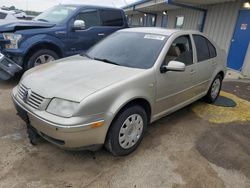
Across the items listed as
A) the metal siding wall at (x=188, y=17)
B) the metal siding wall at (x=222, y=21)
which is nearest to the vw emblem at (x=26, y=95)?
the metal siding wall at (x=222, y=21)

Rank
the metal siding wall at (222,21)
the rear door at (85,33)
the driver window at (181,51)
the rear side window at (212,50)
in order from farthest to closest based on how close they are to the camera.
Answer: the metal siding wall at (222,21)
the rear door at (85,33)
the rear side window at (212,50)
the driver window at (181,51)

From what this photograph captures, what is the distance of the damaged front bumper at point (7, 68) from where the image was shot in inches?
189

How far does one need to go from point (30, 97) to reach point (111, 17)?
4997 mm

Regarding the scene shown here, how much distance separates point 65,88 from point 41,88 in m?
0.31

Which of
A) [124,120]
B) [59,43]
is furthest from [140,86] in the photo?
[59,43]

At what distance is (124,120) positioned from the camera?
2.67m

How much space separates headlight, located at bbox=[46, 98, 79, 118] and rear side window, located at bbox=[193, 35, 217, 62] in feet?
8.44

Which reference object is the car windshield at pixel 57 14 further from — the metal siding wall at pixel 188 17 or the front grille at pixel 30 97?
the metal siding wall at pixel 188 17

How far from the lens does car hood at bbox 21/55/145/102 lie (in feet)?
7.93

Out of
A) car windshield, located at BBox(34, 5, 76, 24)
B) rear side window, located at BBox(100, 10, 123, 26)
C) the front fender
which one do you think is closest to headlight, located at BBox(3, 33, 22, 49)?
the front fender

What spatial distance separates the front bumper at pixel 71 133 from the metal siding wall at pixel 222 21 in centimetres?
810

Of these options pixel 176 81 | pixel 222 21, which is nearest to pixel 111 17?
pixel 176 81

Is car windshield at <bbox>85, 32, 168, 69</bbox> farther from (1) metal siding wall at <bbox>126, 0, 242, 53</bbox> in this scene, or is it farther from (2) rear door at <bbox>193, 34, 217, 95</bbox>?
(1) metal siding wall at <bbox>126, 0, 242, 53</bbox>

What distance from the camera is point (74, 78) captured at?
8.82ft
